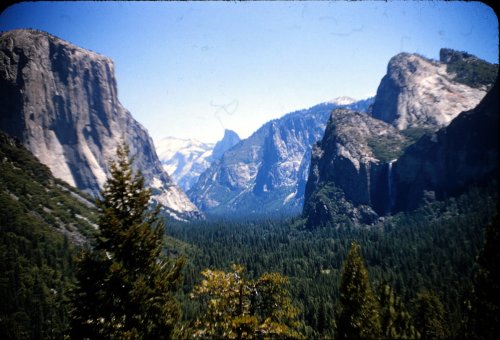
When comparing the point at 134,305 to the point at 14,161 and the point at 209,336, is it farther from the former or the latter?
the point at 14,161

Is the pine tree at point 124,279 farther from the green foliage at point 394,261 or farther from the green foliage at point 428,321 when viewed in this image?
the green foliage at point 394,261

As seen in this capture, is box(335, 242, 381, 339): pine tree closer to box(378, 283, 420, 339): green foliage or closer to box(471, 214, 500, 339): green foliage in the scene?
box(378, 283, 420, 339): green foliage

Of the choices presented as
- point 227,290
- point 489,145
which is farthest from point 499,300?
point 227,290

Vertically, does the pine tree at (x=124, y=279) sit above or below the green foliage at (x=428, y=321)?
above

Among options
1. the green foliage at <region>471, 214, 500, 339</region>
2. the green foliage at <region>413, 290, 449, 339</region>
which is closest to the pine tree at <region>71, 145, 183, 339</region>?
the green foliage at <region>471, 214, 500, 339</region>

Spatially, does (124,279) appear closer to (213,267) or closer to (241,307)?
(213,267)

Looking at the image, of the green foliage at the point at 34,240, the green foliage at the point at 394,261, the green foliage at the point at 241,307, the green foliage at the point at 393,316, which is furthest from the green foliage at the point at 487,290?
the green foliage at the point at 394,261
